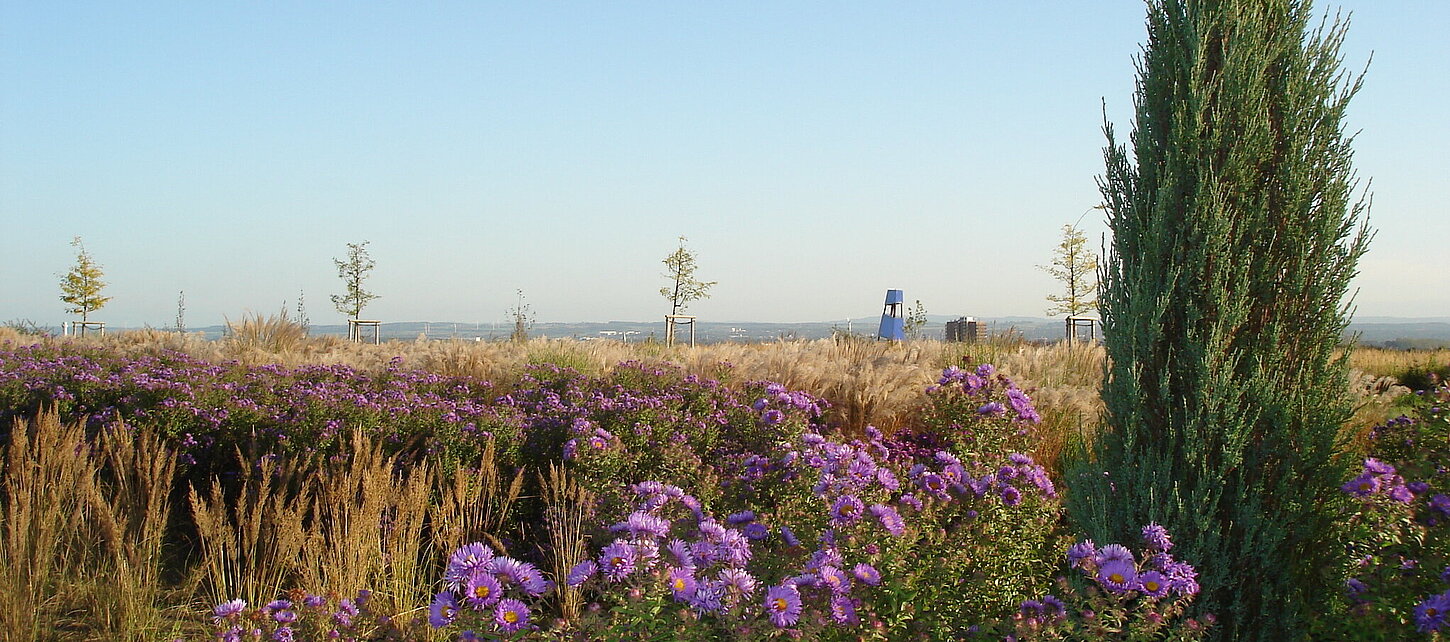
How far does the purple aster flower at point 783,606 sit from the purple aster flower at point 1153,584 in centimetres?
97

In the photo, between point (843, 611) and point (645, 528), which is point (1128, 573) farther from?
point (645, 528)

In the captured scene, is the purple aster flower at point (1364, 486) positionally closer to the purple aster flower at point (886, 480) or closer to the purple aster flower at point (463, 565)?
the purple aster flower at point (886, 480)

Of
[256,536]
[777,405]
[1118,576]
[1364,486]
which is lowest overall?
[256,536]

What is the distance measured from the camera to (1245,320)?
3.86 meters

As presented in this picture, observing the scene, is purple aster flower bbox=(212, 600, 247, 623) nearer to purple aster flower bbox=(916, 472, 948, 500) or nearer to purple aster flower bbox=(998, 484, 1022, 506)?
purple aster flower bbox=(916, 472, 948, 500)

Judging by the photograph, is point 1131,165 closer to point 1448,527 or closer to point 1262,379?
point 1262,379

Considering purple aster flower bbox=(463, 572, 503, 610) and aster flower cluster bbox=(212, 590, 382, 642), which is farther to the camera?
aster flower cluster bbox=(212, 590, 382, 642)

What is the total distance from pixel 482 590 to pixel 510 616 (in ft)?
0.30

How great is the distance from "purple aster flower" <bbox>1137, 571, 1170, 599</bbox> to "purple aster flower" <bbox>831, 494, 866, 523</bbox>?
815 millimetres

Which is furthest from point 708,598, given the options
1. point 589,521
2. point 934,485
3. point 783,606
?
point 589,521

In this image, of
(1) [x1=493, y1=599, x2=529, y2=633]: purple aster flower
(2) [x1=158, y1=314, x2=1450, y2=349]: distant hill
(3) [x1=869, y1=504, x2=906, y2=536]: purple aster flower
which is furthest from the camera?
(2) [x1=158, y1=314, x2=1450, y2=349]: distant hill

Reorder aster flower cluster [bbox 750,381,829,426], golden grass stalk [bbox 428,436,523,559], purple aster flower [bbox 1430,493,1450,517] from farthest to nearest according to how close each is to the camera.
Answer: aster flower cluster [bbox 750,381,829,426] → golden grass stalk [bbox 428,436,523,559] → purple aster flower [bbox 1430,493,1450,517]

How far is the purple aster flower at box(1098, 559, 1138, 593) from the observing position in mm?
2582

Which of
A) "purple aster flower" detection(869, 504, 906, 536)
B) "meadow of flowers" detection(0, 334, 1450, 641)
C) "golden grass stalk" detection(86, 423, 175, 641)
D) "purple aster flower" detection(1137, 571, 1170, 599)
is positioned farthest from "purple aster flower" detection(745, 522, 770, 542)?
"golden grass stalk" detection(86, 423, 175, 641)
